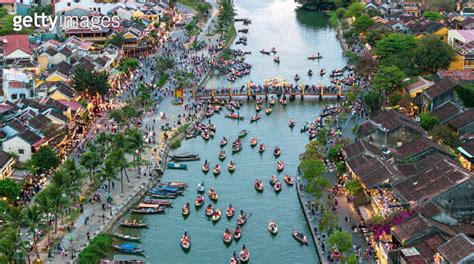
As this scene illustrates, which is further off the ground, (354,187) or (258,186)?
(354,187)

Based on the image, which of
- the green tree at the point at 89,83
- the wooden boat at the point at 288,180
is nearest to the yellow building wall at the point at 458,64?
the wooden boat at the point at 288,180

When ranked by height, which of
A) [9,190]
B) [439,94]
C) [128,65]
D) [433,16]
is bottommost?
[9,190]

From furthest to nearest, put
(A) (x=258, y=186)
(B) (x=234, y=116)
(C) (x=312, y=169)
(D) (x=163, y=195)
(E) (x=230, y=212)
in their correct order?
(B) (x=234, y=116), (A) (x=258, y=186), (D) (x=163, y=195), (C) (x=312, y=169), (E) (x=230, y=212)

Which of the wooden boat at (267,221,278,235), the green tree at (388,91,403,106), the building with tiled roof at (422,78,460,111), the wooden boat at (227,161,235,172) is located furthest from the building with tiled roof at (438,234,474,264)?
the green tree at (388,91,403,106)

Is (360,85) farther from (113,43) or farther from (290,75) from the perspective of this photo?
(113,43)

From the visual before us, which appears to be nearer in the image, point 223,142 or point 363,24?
point 223,142

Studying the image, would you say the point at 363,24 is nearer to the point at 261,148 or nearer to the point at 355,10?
the point at 355,10

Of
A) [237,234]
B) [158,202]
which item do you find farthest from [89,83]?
[237,234]
